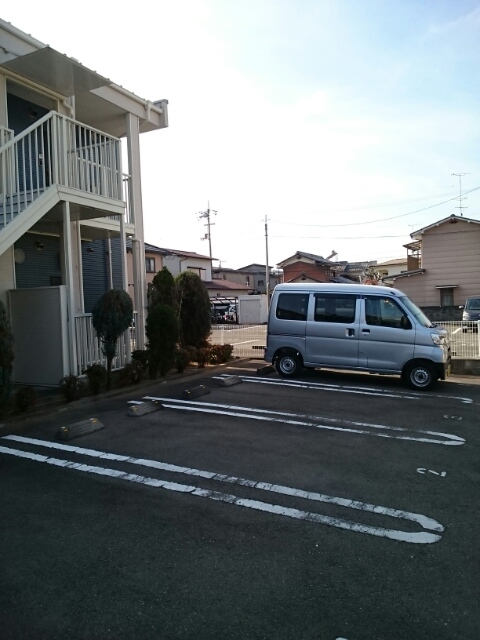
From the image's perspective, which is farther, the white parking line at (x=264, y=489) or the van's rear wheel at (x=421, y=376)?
the van's rear wheel at (x=421, y=376)

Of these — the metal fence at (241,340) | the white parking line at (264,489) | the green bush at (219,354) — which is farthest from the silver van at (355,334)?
the white parking line at (264,489)

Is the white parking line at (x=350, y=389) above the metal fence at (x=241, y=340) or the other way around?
the other way around

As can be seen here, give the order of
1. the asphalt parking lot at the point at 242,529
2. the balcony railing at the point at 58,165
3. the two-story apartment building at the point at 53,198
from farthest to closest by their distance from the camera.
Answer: the two-story apartment building at the point at 53,198
the balcony railing at the point at 58,165
the asphalt parking lot at the point at 242,529

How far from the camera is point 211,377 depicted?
1009cm

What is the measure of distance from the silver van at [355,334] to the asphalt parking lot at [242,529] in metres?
2.29

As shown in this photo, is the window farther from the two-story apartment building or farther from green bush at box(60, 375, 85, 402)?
green bush at box(60, 375, 85, 402)

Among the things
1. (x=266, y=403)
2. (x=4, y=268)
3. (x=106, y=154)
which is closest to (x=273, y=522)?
(x=266, y=403)

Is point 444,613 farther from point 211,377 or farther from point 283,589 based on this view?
point 211,377

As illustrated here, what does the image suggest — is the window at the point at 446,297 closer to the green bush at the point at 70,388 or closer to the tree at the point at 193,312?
the tree at the point at 193,312

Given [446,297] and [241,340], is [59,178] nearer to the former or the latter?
[241,340]

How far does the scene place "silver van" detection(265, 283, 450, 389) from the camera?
8.70 m

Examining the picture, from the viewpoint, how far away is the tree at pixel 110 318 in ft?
25.9

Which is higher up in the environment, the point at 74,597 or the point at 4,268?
the point at 4,268

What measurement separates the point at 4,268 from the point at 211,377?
4.49 metres
